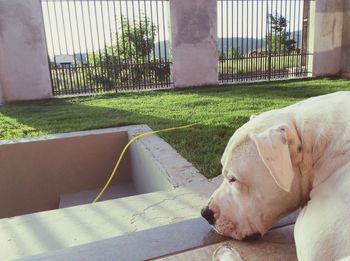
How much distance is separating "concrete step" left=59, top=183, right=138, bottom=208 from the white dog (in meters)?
2.87

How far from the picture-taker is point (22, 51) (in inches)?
352

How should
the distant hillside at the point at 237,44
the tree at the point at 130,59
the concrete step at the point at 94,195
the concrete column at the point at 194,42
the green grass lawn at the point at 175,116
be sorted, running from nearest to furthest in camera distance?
the green grass lawn at the point at 175,116 < the concrete step at the point at 94,195 < the concrete column at the point at 194,42 < the tree at the point at 130,59 < the distant hillside at the point at 237,44

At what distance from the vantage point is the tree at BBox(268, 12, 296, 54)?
471 inches

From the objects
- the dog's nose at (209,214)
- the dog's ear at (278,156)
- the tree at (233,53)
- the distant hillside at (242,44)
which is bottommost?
the dog's nose at (209,214)

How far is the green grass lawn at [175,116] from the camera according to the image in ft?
12.8

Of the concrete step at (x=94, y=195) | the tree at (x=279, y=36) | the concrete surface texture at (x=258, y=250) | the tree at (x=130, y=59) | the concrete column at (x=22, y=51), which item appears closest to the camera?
the concrete surface texture at (x=258, y=250)

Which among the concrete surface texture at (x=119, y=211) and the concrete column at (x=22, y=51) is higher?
the concrete column at (x=22, y=51)

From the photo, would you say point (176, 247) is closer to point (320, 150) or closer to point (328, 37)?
point (320, 150)

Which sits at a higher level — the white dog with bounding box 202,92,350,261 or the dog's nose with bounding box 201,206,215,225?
the white dog with bounding box 202,92,350,261

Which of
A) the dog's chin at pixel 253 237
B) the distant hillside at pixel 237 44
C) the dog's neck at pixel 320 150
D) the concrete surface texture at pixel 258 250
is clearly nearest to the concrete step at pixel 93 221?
the concrete surface texture at pixel 258 250

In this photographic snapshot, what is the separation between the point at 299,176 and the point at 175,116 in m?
4.08

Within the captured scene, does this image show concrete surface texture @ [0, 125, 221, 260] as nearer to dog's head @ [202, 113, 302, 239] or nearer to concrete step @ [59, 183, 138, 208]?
concrete step @ [59, 183, 138, 208]

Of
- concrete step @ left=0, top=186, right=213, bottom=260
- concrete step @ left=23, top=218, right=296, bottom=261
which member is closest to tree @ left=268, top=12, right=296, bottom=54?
concrete step @ left=0, top=186, right=213, bottom=260

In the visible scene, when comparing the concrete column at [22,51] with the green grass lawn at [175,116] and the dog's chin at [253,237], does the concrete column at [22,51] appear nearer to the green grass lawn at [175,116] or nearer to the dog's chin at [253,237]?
the green grass lawn at [175,116]
